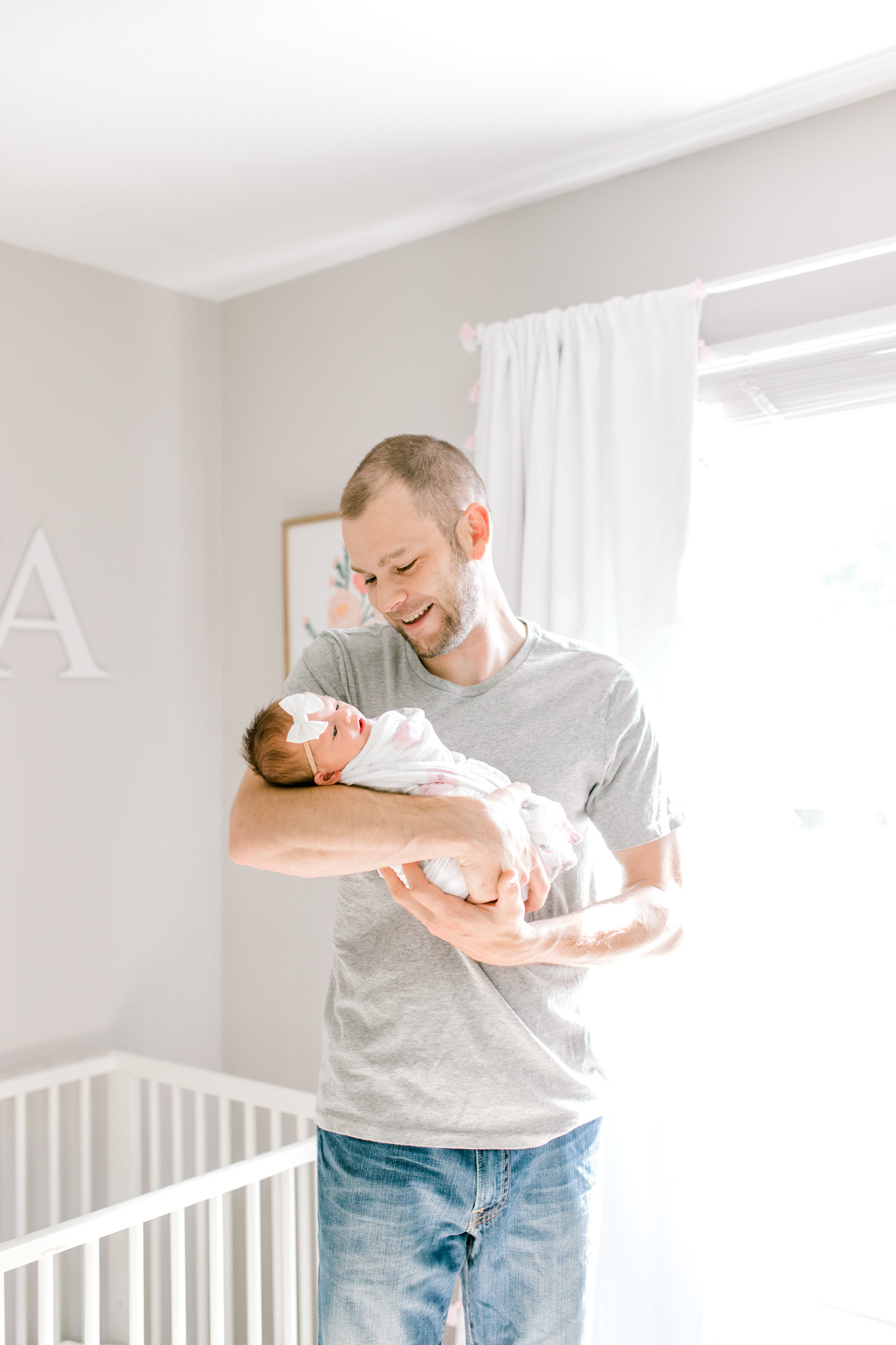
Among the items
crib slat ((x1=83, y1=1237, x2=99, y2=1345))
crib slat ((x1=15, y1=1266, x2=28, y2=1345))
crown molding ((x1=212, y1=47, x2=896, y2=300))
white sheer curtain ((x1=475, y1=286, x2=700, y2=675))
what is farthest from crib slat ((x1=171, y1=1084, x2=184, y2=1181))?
crown molding ((x1=212, y1=47, x2=896, y2=300))

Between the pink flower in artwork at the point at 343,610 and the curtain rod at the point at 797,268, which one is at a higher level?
the curtain rod at the point at 797,268

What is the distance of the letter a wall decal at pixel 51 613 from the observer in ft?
8.73

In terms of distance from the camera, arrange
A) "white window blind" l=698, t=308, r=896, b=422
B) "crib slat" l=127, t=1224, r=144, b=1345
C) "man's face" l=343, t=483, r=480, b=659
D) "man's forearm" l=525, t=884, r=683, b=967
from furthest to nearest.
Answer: "white window blind" l=698, t=308, r=896, b=422
"crib slat" l=127, t=1224, r=144, b=1345
"man's face" l=343, t=483, r=480, b=659
"man's forearm" l=525, t=884, r=683, b=967

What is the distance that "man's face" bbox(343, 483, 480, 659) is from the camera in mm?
1502

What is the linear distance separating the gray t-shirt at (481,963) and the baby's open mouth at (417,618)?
11 centimetres

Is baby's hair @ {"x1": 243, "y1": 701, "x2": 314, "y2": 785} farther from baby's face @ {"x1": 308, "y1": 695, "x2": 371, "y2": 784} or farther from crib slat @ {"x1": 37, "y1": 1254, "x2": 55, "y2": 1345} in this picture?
crib slat @ {"x1": 37, "y1": 1254, "x2": 55, "y2": 1345}

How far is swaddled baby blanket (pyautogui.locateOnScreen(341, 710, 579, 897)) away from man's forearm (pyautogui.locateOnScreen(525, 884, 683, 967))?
0.23 ft

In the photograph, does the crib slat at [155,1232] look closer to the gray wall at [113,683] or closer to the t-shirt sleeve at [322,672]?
the gray wall at [113,683]

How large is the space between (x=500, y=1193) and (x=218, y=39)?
1766mm

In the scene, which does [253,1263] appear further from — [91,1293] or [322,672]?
[322,672]

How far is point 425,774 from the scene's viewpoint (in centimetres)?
139

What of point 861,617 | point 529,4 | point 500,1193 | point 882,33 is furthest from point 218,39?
point 500,1193

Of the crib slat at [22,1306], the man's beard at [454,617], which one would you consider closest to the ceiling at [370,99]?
the man's beard at [454,617]

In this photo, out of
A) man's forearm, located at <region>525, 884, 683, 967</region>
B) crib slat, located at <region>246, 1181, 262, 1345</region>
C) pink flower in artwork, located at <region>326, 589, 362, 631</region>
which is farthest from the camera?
pink flower in artwork, located at <region>326, 589, 362, 631</region>
